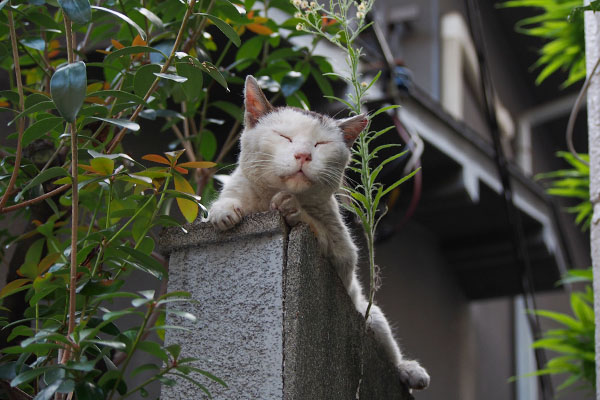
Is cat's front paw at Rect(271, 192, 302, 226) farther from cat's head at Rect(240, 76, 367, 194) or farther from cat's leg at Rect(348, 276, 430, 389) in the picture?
cat's leg at Rect(348, 276, 430, 389)

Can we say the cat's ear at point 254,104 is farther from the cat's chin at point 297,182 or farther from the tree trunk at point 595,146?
the tree trunk at point 595,146

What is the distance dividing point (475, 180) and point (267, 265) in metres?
3.45

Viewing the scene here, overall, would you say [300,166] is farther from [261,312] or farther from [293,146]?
[261,312]

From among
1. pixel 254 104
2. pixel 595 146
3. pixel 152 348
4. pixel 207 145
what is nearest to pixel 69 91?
pixel 152 348

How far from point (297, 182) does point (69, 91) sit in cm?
72

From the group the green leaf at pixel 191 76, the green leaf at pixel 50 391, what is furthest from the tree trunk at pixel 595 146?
the green leaf at pixel 50 391

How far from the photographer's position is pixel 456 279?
618 cm

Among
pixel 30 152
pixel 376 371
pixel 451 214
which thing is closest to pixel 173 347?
pixel 376 371

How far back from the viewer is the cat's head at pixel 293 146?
1.89m

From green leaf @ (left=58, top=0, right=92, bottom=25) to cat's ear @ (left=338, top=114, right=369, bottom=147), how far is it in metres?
0.81

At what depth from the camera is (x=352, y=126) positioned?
2.02 meters

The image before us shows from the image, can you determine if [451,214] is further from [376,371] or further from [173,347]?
[173,347]

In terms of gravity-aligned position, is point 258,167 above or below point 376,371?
above

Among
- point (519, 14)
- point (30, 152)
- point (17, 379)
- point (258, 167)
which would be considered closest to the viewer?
point (17, 379)
